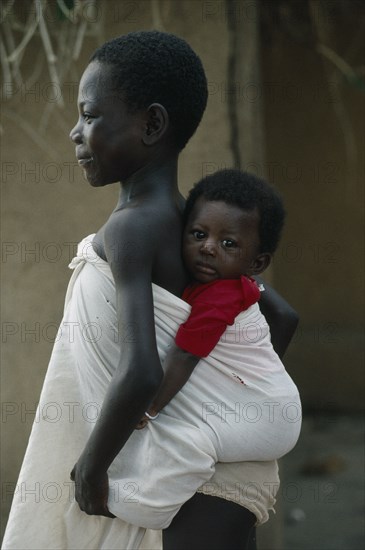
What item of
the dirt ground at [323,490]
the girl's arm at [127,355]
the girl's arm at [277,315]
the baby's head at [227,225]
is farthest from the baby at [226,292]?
the dirt ground at [323,490]

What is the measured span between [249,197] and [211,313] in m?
0.29

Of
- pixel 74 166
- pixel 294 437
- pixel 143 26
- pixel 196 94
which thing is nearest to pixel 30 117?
pixel 74 166

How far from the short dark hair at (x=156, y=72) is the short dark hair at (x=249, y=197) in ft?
0.52

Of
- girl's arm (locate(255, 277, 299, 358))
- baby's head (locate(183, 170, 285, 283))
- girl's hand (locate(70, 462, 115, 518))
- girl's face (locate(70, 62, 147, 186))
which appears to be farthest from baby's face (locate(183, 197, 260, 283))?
girl's hand (locate(70, 462, 115, 518))

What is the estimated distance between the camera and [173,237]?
243 centimetres

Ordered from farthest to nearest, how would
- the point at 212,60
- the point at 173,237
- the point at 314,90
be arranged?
the point at 314,90 → the point at 212,60 → the point at 173,237

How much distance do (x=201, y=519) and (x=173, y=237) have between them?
Result: 655mm

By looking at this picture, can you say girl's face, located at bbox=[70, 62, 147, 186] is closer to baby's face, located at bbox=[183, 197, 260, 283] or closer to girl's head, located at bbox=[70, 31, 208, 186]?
girl's head, located at bbox=[70, 31, 208, 186]

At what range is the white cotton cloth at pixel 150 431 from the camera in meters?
2.40

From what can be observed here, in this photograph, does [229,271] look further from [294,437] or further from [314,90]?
[314,90]

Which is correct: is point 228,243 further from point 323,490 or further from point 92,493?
point 323,490

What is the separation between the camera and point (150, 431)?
242 cm

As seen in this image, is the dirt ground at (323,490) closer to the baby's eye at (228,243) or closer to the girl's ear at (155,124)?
the baby's eye at (228,243)

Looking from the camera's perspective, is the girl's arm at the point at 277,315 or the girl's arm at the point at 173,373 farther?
the girl's arm at the point at 277,315
